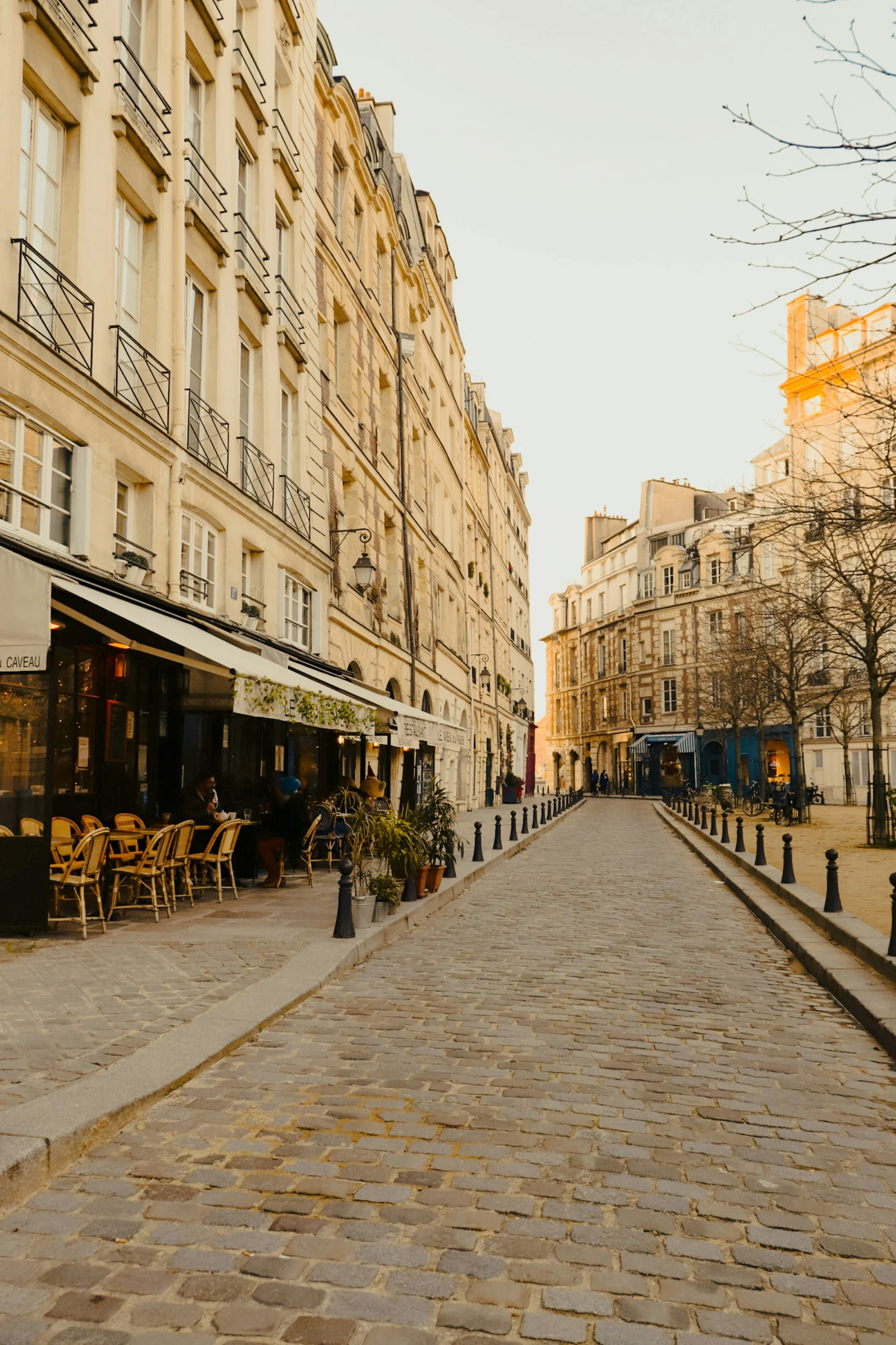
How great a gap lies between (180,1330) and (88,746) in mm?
8959

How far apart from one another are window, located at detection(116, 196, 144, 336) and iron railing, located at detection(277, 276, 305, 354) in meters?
4.51

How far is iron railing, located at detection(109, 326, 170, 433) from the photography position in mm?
11805

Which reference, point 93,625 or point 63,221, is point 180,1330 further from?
point 63,221

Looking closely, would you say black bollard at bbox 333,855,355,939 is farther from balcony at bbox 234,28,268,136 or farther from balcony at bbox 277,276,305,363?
balcony at bbox 234,28,268,136

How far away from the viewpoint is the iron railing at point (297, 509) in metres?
17.5

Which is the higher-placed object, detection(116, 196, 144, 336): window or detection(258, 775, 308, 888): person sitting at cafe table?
detection(116, 196, 144, 336): window

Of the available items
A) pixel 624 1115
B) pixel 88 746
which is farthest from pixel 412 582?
pixel 624 1115

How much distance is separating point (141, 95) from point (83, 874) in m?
9.65

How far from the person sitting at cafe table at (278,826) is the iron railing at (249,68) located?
36.2 ft

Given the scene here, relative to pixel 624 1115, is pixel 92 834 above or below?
above

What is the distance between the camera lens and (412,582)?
2675cm

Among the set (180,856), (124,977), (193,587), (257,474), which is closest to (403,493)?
(257,474)

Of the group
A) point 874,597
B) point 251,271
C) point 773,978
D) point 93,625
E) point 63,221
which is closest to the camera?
point 773,978

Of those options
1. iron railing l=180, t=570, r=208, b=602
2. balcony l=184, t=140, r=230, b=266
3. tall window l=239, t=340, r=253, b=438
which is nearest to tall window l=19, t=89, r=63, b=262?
balcony l=184, t=140, r=230, b=266
